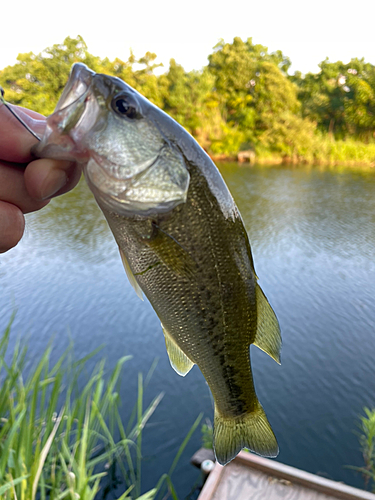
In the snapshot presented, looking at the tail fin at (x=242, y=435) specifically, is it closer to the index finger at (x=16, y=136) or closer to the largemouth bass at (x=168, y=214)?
the largemouth bass at (x=168, y=214)

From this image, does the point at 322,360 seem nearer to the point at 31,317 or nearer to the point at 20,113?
the point at 31,317

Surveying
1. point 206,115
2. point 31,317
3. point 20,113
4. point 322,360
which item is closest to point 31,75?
point 206,115

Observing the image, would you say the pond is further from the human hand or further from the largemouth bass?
the largemouth bass

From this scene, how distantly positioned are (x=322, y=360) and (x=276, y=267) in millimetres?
4238

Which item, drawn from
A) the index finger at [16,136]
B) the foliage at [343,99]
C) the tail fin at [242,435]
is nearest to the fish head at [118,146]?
the index finger at [16,136]

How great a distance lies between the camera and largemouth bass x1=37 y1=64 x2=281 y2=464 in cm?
115

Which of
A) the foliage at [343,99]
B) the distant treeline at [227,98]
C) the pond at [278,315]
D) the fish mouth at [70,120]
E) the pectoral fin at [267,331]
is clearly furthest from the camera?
the foliage at [343,99]

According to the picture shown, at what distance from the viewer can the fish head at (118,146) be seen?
112cm

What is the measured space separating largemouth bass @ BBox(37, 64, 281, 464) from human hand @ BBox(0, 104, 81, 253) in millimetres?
75

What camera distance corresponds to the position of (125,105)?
1.19 metres

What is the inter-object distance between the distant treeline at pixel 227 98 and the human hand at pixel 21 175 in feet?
105

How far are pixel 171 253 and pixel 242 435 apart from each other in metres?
0.87

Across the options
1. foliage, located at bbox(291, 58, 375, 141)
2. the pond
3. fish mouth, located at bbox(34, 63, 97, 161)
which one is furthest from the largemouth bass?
foliage, located at bbox(291, 58, 375, 141)

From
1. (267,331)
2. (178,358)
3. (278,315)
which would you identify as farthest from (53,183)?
(278,315)
